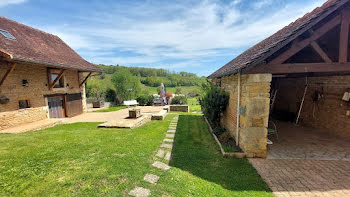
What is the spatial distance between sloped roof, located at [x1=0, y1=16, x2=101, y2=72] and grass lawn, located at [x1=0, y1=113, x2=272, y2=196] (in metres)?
4.79

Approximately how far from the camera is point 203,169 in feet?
12.1

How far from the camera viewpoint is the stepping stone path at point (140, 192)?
2.69m

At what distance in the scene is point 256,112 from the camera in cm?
408

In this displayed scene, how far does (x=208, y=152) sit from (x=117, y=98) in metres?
19.6

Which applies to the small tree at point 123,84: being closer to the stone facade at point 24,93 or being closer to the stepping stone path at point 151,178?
the stone facade at point 24,93

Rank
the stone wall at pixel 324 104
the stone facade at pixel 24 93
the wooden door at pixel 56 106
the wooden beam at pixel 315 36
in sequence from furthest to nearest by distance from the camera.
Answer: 1. the wooden door at pixel 56 106
2. the stone facade at pixel 24 93
3. the stone wall at pixel 324 104
4. the wooden beam at pixel 315 36

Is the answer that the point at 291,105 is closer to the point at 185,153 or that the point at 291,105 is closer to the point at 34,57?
the point at 185,153

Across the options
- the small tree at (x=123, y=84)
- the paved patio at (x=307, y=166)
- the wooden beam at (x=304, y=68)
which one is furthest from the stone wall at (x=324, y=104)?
the small tree at (x=123, y=84)

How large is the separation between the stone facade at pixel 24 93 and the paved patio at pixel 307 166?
11714 mm

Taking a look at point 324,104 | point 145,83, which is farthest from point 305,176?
point 145,83

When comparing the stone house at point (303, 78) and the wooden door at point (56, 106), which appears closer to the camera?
the stone house at point (303, 78)

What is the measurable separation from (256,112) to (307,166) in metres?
1.82

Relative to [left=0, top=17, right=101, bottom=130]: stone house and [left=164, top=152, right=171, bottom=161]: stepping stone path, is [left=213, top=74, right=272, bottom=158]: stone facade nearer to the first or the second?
[left=164, top=152, right=171, bottom=161]: stepping stone path

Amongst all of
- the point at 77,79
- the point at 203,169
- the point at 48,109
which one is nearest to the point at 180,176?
the point at 203,169
